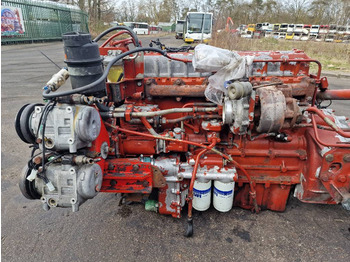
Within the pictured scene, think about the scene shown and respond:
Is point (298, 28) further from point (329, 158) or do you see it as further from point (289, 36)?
point (329, 158)

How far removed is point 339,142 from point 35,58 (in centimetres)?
1363

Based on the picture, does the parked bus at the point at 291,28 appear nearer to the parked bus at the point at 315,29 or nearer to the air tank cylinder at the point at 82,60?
the parked bus at the point at 315,29

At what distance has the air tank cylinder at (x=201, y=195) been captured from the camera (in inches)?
94.0

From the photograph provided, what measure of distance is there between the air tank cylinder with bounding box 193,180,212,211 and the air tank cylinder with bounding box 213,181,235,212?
0.07 meters

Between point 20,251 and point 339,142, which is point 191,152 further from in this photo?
point 20,251

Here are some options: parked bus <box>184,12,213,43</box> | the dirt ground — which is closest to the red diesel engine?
the dirt ground

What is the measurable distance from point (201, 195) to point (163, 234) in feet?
1.73

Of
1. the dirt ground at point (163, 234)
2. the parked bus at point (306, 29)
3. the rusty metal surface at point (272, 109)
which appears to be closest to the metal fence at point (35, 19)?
the dirt ground at point (163, 234)

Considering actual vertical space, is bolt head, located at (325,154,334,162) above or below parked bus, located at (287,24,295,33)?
below

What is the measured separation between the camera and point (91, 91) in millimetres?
1929

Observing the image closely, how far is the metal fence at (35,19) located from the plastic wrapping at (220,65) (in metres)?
16.7

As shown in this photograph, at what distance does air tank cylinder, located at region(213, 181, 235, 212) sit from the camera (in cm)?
237

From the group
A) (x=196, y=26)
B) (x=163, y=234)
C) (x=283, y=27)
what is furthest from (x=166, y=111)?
(x=283, y=27)

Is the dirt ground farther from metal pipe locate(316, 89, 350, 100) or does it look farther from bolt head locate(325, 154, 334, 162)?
metal pipe locate(316, 89, 350, 100)
